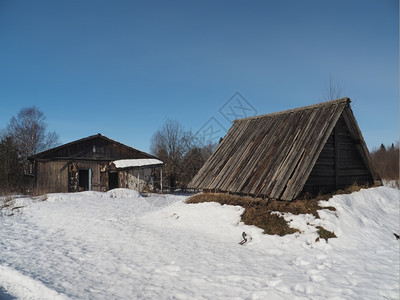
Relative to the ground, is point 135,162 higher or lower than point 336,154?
higher

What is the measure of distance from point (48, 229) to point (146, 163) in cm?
1498

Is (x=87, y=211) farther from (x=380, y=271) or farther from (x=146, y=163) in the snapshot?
(x=380, y=271)

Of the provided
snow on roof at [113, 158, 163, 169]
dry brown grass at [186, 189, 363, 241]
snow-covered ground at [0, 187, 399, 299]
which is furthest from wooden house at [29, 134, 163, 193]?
dry brown grass at [186, 189, 363, 241]

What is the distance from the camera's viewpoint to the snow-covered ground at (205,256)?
530cm

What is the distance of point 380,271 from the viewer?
19.2 feet

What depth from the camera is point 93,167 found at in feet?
82.8

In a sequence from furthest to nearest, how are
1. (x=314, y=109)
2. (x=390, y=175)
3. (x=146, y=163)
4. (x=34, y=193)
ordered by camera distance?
(x=390, y=175) → (x=146, y=163) → (x=34, y=193) → (x=314, y=109)

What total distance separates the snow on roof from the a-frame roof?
2.28ft

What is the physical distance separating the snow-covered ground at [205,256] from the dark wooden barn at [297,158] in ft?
3.53

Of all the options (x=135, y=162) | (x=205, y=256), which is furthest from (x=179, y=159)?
(x=205, y=256)

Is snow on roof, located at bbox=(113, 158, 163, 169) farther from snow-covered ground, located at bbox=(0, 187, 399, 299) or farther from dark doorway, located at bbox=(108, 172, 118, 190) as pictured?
snow-covered ground, located at bbox=(0, 187, 399, 299)

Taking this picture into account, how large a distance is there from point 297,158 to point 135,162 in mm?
18134

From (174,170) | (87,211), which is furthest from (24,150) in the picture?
(87,211)

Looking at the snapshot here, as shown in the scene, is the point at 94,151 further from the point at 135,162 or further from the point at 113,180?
the point at 113,180
